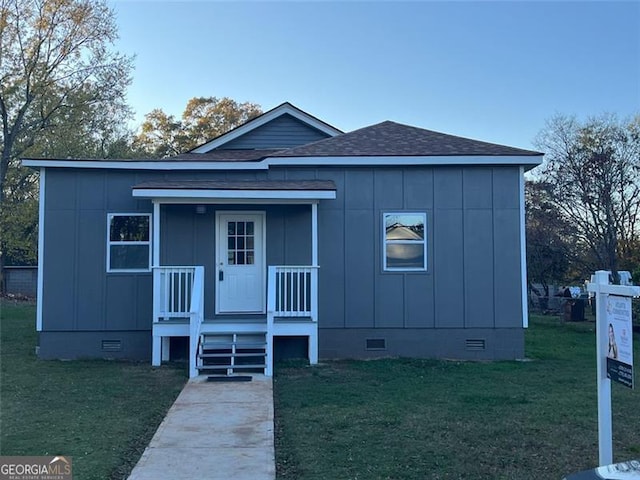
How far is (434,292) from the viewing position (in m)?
10.4

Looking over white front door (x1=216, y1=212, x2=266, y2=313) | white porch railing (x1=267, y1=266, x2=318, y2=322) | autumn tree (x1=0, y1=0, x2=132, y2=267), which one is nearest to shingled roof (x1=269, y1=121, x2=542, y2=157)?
white front door (x1=216, y1=212, x2=266, y2=313)

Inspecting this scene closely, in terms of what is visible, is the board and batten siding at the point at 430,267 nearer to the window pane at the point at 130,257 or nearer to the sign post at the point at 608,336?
the window pane at the point at 130,257

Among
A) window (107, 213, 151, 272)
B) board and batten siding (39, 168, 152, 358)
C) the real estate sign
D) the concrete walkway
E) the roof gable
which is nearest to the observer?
the real estate sign

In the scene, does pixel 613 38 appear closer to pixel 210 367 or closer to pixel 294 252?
pixel 294 252

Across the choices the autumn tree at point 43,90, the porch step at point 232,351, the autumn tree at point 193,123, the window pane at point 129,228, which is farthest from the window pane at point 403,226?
the autumn tree at point 193,123

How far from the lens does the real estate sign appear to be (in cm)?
377

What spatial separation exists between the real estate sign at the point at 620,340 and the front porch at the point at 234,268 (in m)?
5.51

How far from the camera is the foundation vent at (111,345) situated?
10305 millimetres

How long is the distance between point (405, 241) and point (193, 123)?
1173 inches

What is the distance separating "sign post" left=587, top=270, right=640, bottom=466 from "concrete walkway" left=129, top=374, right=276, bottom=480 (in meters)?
2.45

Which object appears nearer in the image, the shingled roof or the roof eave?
the roof eave

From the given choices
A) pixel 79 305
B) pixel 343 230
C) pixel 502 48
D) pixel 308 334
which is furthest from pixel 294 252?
pixel 502 48

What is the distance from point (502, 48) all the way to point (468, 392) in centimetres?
975

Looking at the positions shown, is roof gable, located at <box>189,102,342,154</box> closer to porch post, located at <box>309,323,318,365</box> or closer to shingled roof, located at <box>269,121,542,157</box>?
shingled roof, located at <box>269,121,542,157</box>
